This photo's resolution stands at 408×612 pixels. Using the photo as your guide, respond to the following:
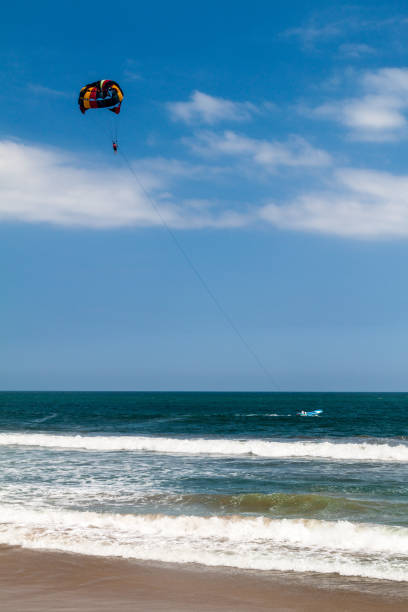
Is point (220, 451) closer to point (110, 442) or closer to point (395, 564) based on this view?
point (110, 442)

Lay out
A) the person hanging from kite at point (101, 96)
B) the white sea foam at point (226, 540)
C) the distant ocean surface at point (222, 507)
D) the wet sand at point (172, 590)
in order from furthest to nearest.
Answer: the person hanging from kite at point (101, 96) → the distant ocean surface at point (222, 507) → the white sea foam at point (226, 540) → the wet sand at point (172, 590)

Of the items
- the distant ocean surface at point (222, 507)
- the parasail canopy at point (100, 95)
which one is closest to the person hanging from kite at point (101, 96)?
the parasail canopy at point (100, 95)

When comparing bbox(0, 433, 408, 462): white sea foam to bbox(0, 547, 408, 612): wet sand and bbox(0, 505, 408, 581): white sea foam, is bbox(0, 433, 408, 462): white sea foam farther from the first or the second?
bbox(0, 547, 408, 612): wet sand

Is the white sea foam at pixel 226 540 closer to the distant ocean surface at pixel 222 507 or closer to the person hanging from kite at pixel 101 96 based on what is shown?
the distant ocean surface at pixel 222 507

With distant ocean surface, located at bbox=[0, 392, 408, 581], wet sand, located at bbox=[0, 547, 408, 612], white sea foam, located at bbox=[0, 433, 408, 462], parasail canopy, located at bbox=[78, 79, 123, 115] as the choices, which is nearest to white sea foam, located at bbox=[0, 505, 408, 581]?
distant ocean surface, located at bbox=[0, 392, 408, 581]

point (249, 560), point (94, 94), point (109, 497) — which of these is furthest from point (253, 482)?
point (94, 94)
